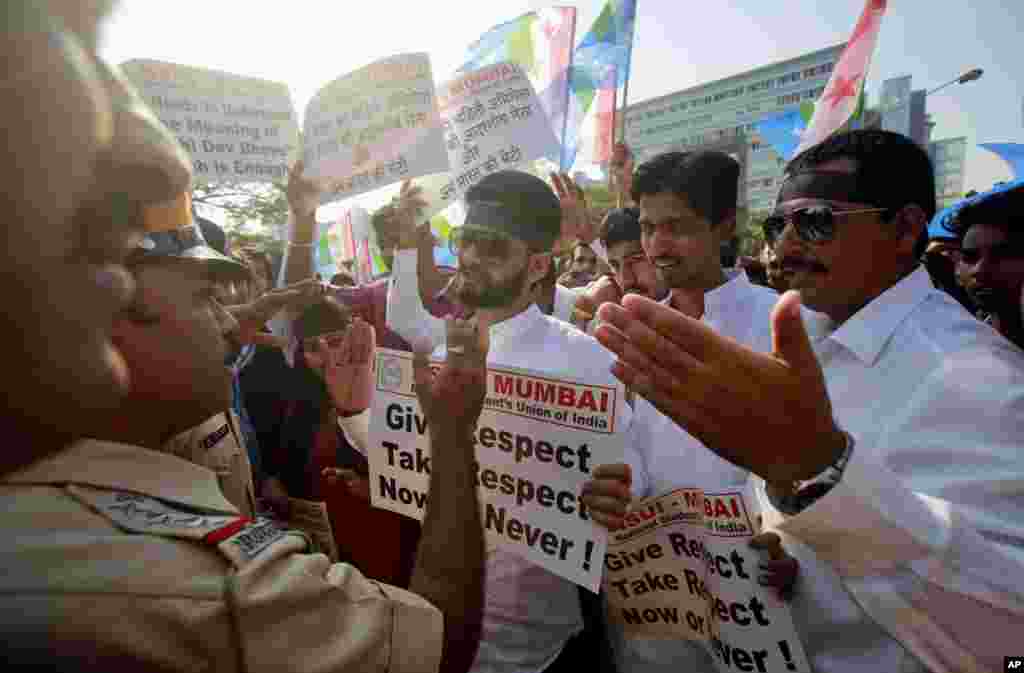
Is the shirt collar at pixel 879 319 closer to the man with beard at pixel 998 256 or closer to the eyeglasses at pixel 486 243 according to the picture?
the man with beard at pixel 998 256

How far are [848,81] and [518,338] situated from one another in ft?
9.86

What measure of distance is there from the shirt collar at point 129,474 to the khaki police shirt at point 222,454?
830 millimetres

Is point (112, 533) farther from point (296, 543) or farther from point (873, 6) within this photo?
point (873, 6)

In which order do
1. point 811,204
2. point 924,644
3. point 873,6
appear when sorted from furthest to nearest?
point 873,6
point 811,204
point 924,644

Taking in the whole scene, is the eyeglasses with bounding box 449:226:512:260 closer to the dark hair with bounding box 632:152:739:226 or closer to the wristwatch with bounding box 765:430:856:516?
the dark hair with bounding box 632:152:739:226

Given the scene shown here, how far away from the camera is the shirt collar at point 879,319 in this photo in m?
1.68

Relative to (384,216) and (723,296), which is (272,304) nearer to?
(384,216)

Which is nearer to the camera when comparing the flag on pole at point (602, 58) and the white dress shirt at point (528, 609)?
the white dress shirt at point (528, 609)

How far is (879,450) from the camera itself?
147 centimetres

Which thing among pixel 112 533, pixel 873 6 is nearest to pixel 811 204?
pixel 112 533

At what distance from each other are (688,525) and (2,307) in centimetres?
181

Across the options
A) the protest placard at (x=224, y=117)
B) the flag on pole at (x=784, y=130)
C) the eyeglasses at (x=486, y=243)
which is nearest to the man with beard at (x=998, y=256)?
the eyeglasses at (x=486, y=243)

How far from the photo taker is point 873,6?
152 inches

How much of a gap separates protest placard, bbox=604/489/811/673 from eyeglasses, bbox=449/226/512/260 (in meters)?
1.40
